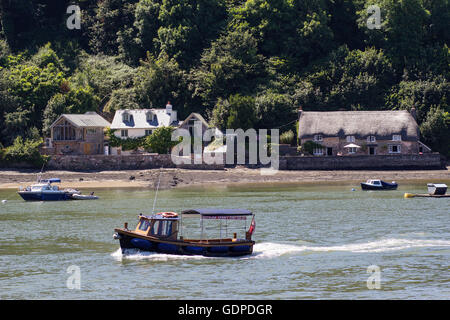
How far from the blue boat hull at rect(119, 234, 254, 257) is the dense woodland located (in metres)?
54.4

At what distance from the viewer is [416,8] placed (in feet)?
360

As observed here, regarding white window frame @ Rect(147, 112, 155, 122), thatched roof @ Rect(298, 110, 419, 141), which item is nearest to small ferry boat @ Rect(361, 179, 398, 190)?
thatched roof @ Rect(298, 110, 419, 141)

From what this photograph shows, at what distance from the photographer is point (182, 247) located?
43.3 meters

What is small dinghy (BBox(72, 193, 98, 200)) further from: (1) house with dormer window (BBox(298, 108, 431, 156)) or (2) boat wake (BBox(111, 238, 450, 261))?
(1) house with dormer window (BBox(298, 108, 431, 156))

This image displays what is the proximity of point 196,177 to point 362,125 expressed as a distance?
78.0ft

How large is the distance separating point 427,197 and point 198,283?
1494 inches

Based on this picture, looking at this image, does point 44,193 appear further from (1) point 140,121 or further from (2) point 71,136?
(1) point 140,121

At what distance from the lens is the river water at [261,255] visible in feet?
118

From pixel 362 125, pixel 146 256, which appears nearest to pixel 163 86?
pixel 362 125

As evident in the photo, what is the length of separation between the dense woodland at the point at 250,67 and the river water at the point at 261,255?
34420 mm
